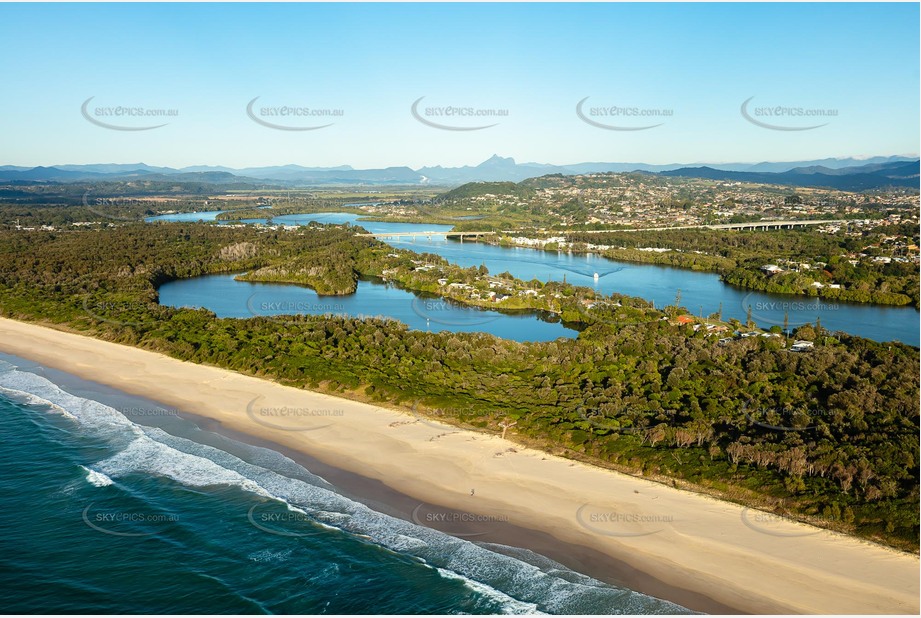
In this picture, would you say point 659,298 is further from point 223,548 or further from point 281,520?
point 223,548

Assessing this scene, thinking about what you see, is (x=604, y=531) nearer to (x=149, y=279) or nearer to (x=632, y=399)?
(x=632, y=399)

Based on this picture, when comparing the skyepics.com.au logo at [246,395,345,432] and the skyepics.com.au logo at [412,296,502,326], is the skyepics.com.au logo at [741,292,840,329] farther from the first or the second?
the skyepics.com.au logo at [246,395,345,432]

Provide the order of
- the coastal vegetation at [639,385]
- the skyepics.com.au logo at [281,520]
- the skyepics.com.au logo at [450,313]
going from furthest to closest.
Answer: the skyepics.com.au logo at [450,313], the coastal vegetation at [639,385], the skyepics.com.au logo at [281,520]

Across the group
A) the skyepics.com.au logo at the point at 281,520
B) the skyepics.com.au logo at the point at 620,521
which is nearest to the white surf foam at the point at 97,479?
the skyepics.com.au logo at the point at 281,520

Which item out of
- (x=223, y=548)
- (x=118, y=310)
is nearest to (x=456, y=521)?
(x=223, y=548)

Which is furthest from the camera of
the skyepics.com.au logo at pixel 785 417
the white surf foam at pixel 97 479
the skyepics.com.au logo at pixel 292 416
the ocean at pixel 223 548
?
the skyepics.com.au logo at pixel 292 416

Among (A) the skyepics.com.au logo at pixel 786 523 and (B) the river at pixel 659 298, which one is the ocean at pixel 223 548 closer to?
(A) the skyepics.com.au logo at pixel 786 523

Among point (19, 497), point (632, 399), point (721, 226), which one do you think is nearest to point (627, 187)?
point (721, 226)
